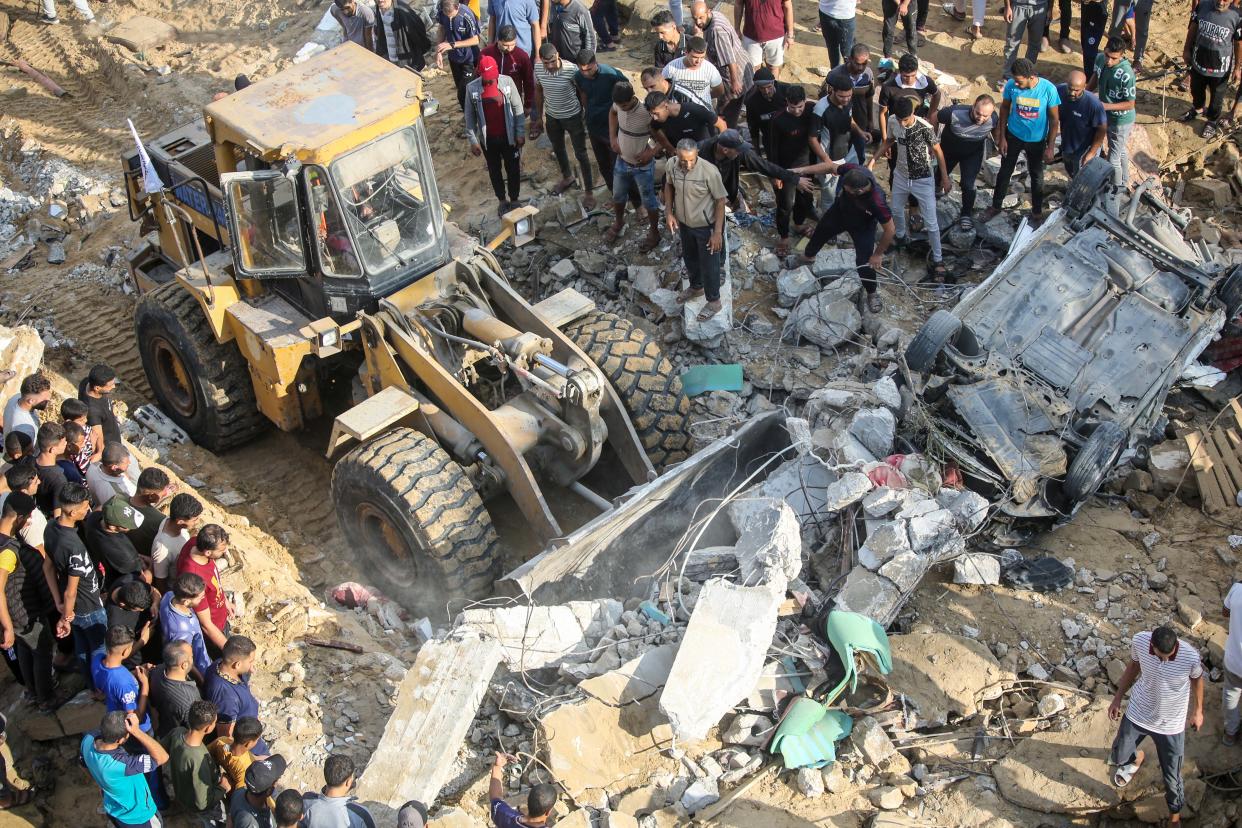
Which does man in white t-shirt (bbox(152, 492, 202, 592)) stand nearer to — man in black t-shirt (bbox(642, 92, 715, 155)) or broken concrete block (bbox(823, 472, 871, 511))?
broken concrete block (bbox(823, 472, 871, 511))

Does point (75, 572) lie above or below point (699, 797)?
above

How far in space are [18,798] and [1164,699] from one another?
620cm

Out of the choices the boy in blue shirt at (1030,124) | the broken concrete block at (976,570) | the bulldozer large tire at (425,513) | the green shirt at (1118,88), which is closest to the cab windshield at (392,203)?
the bulldozer large tire at (425,513)

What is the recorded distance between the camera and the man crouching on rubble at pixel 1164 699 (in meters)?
6.49

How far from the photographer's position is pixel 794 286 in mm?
10289

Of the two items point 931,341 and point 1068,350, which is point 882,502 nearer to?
point 931,341

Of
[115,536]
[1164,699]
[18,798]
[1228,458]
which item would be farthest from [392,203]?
[1228,458]

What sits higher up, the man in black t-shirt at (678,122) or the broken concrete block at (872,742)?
the man in black t-shirt at (678,122)

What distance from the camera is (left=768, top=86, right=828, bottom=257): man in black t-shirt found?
10422mm

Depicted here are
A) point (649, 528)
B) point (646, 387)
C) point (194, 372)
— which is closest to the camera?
point (649, 528)

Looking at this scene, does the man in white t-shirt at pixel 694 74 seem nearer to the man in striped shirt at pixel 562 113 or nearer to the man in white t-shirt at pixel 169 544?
the man in striped shirt at pixel 562 113

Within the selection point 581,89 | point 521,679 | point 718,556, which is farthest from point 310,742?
point 581,89

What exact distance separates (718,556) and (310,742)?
2.72 m

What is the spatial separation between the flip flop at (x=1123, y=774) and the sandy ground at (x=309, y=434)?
519 millimetres
